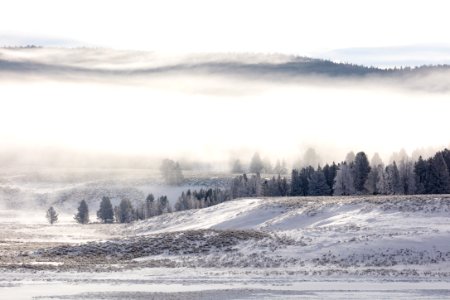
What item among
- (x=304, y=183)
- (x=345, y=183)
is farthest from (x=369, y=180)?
(x=304, y=183)

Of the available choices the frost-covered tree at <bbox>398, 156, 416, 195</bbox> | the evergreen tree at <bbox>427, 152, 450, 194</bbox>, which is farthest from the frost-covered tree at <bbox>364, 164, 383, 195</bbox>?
the evergreen tree at <bbox>427, 152, 450, 194</bbox>

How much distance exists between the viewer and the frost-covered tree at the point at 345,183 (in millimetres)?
116688

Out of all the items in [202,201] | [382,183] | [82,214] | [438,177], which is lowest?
[82,214]

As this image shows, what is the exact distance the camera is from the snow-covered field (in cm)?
3950

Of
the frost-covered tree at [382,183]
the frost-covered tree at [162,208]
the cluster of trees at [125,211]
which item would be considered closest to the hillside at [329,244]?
the frost-covered tree at [382,183]

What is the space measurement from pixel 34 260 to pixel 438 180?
216ft

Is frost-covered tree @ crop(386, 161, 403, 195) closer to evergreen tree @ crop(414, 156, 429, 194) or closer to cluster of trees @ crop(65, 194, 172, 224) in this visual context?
evergreen tree @ crop(414, 156, 429, 194)

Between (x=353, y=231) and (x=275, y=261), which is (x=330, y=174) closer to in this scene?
(x=353, y=231)

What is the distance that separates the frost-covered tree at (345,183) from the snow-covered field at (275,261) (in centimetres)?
3751

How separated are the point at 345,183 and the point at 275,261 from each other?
66.1m

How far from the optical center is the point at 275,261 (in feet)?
173

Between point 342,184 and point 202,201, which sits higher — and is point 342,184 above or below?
above

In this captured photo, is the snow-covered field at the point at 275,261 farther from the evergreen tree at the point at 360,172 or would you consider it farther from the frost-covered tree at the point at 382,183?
the evergreen tree at the point at 360,172

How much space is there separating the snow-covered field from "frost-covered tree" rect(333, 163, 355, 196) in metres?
37.5
